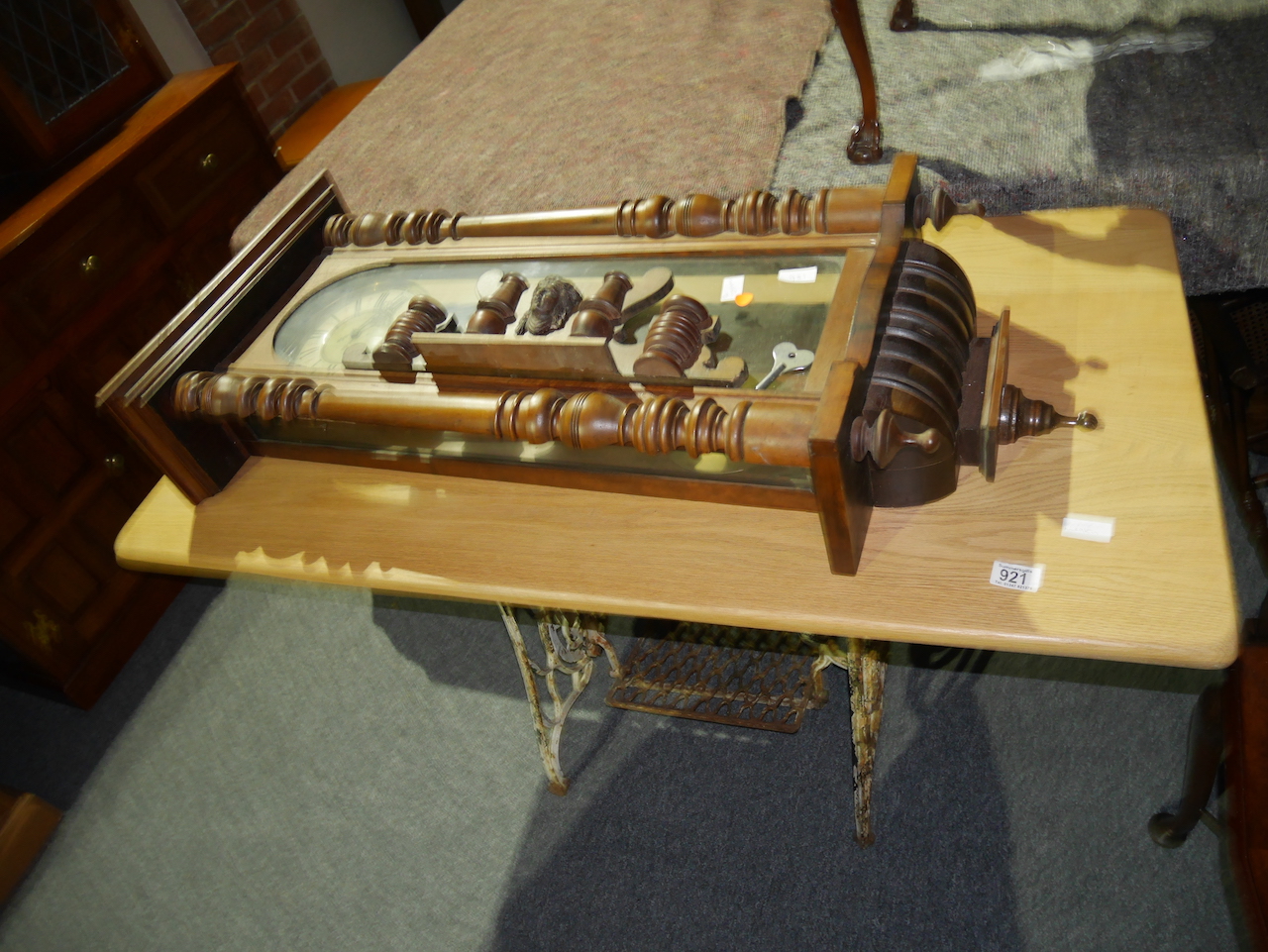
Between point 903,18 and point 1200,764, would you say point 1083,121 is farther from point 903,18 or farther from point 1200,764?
point 1200,764

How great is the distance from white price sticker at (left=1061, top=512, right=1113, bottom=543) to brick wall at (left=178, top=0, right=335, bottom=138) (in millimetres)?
3054

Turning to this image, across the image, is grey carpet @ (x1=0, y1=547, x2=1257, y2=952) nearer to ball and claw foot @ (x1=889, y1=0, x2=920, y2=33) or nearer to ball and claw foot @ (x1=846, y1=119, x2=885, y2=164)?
ball and claw foot @ (x1=846, y1=119, x2=885, y2=164)

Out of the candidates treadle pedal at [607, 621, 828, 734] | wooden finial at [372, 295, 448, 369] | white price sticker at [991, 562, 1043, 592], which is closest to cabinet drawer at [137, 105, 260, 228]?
wooden finial at [372, 295, 448, 369]

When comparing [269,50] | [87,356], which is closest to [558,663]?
[87,356]

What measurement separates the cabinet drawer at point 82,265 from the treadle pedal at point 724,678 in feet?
5.27

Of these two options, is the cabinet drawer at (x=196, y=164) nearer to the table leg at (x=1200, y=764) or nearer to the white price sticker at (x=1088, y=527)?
the white price sticker at (x=1088, y=527)

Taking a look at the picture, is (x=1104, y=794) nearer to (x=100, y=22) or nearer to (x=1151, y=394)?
(x=1151, y=394)

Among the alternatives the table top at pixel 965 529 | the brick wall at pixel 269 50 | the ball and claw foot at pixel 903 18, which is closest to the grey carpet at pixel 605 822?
the table top at pixel 965 529

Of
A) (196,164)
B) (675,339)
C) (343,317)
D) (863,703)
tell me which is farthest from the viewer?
(196,164)

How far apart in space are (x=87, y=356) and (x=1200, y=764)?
8.16 feet

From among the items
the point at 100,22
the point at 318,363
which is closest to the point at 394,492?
the point at 318,363

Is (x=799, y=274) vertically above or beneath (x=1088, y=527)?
above

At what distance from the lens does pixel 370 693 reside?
2.10 metres

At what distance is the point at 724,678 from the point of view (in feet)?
5.97
